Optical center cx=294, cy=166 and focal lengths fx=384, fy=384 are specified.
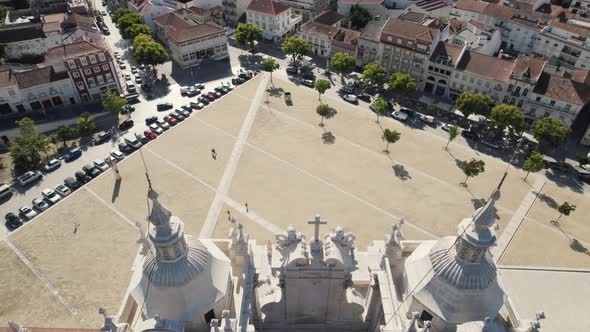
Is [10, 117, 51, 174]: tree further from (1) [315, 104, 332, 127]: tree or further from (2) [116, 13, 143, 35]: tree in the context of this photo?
(1) [315, 104, 332, 127]: tree

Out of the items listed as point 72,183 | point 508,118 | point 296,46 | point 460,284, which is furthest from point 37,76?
point 508,118

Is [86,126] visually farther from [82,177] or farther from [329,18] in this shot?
[329,18]

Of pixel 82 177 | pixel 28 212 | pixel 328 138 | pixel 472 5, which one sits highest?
pixel 472 5

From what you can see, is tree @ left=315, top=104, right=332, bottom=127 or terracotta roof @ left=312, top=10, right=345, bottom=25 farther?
terracotta roof @ left=312, top=10, right=345, bottom=25

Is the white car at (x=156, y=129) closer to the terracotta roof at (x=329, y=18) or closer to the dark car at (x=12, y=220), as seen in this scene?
the dark car at (x=12, y=220)

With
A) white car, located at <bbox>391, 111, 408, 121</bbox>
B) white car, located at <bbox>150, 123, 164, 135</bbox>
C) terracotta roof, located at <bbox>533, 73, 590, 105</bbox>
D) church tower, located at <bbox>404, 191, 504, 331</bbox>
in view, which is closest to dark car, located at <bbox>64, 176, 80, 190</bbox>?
white car, located at <bbox>150, 123, 164, 135</bbox>

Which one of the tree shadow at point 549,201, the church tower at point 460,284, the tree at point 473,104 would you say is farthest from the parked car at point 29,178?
the tree shadow at point 549,201
